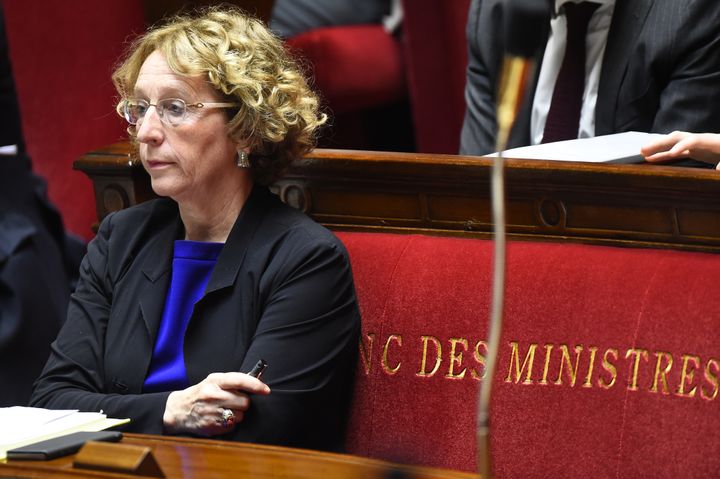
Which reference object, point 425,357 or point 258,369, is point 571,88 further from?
point 258,369

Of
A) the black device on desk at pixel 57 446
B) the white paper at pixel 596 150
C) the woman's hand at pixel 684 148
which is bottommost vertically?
the black device on desk at pixel 57 446

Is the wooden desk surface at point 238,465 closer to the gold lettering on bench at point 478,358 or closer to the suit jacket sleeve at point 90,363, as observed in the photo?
the suit jacket sleeve at point 90,363

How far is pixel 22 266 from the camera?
306 cm

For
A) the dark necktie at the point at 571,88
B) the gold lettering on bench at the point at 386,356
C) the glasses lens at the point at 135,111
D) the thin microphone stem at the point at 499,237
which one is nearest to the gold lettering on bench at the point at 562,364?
the gold lettering on bench at the point at 386,356

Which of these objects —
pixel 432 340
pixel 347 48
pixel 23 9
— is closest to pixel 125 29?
pixel 23 9

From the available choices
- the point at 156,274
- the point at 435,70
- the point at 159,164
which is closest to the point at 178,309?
the point at 156,274

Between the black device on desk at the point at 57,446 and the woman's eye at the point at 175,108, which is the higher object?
the woman's eye at the point at 175,108

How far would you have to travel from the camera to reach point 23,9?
415 cm

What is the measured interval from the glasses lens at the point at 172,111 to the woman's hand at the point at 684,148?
2.53 ft

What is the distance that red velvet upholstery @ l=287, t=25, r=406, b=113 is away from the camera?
4.19m

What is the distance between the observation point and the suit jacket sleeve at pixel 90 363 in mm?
2021

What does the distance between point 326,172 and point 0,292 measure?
1070mm

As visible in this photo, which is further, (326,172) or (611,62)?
(611,62)

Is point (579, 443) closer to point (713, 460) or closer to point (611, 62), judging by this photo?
point (713, 460)
